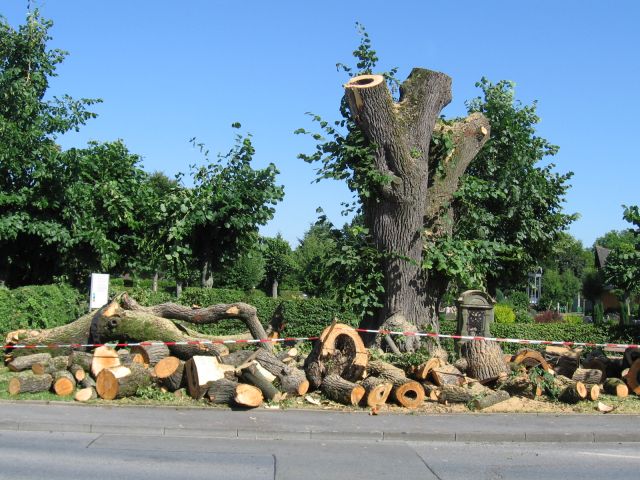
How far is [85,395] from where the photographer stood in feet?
37.0

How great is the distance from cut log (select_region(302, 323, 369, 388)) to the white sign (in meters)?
7.13

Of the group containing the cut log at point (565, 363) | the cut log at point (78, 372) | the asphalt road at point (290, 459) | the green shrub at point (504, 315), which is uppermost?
the green shrub at point (504, 315)

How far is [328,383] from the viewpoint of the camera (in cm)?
1153

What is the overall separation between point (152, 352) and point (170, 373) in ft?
3.14

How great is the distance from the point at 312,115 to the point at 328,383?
19.9 feet

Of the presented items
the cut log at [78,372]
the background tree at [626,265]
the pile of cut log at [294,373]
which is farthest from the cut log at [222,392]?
the background tree at [626,265]

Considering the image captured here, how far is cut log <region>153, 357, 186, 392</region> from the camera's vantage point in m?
11.7

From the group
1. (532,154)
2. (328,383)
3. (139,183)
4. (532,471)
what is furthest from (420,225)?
(139,183)

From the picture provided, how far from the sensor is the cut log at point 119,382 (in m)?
11.3

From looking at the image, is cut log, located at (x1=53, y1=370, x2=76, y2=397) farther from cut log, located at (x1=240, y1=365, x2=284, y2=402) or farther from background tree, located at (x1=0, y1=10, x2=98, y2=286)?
background tree, located at (x1=0, y1=10, x2=98, y2=286)

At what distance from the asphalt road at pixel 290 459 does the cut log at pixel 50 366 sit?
253 cm

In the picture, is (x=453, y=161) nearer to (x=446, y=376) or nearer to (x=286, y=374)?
(x=446, y=376)

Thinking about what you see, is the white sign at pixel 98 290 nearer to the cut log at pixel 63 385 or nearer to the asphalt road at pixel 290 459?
the cut log at pixel 63 385

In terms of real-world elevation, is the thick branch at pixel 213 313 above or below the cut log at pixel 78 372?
above
